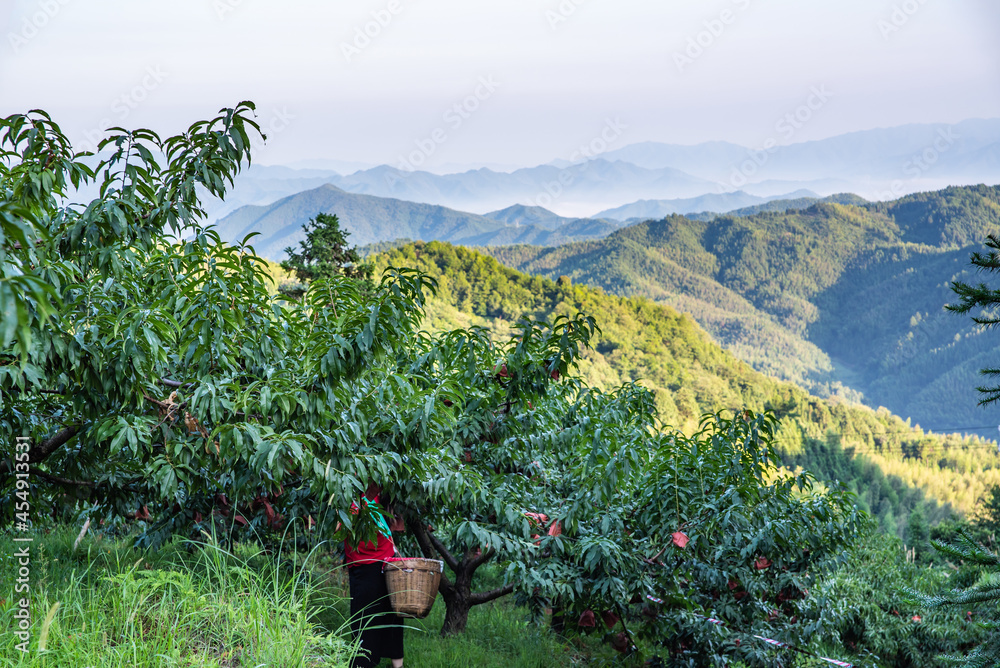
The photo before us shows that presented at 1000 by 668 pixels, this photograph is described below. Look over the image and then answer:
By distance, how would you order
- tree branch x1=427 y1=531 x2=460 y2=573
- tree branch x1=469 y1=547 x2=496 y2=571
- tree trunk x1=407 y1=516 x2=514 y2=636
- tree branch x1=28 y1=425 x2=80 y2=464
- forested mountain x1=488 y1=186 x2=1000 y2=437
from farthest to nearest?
1. forested mountain x1=488 y1=186 x2=1000 y2=437
2. tree trunk x1=407 y1=516 x2=514 y2=636
3. tree branch x1=427 y1=531 x2=460 y2=573
4. tree branch x1=469 y1=547 x2=496 y2=571
5. tree branch x1=28 y1=425 x2=80 y2=464

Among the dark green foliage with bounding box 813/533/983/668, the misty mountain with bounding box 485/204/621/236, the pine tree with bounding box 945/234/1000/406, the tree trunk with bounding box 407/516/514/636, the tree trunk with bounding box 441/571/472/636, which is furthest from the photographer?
the misty mountain with bounding box 485/204/621/236

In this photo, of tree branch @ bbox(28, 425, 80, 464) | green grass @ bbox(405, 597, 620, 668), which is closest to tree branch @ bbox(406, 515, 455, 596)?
green grass @ bbox(405, 597, 620, 668)

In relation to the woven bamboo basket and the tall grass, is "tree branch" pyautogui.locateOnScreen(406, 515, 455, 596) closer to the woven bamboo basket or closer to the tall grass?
the woven bamboo basket

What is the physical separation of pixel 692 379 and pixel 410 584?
41968mm

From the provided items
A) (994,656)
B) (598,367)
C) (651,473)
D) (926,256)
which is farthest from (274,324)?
(926,256)

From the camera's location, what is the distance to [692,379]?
43688 mm

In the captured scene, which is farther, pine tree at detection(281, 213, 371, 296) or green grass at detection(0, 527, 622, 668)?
pine tree at detection(281, 213, 371, 296)

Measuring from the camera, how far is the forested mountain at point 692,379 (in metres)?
36.2

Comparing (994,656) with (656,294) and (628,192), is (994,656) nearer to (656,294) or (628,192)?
(656,294)

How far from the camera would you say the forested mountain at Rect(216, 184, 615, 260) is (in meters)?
75.2

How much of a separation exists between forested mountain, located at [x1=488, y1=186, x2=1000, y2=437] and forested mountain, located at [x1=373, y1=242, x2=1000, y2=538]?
34.0 meters

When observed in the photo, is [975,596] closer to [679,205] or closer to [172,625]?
[172,625]

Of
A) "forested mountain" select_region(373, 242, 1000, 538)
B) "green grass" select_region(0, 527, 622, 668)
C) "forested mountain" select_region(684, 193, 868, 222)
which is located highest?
"forested mountain" select_region(684, 193, 868, 222)

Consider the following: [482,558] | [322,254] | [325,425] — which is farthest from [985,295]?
[322,254]
